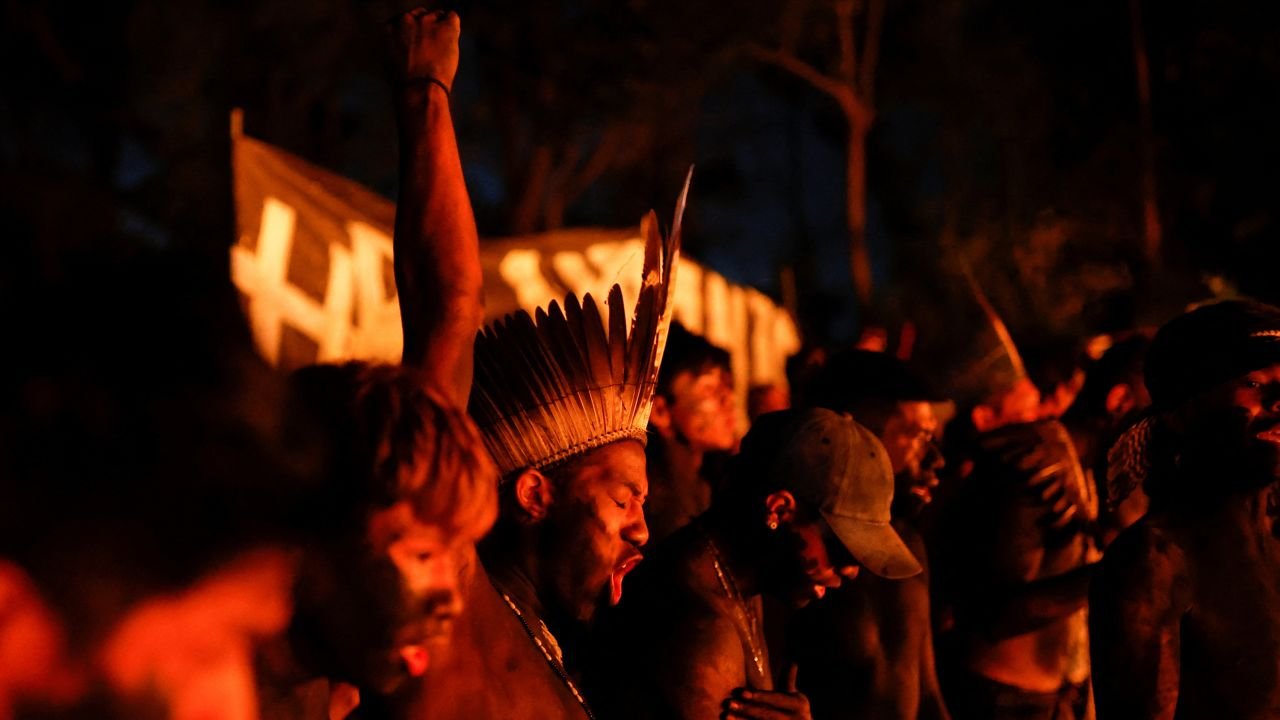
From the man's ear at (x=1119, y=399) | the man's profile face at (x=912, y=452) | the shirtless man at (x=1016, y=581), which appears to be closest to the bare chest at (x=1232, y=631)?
the shirtless man at (x=1016, y=581)

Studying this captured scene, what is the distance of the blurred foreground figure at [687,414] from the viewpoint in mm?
5926

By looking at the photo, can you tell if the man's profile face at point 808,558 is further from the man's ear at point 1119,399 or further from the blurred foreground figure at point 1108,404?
the man's ear at point 1119,399

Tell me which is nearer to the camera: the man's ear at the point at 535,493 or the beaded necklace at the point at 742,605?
the man's ear at the point at 535,493

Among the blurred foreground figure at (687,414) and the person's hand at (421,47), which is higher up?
the person's hand at (421,47)

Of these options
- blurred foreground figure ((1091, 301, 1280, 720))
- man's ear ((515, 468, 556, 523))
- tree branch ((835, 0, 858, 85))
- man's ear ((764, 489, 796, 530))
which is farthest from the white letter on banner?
tree branch ((835, 0, 858, 85))

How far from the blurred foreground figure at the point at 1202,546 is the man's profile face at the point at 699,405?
234cm

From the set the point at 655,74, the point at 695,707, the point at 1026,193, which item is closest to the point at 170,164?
the point at 655,74

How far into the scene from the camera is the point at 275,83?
14.3 meters

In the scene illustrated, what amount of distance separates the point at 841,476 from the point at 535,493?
33.0 inches

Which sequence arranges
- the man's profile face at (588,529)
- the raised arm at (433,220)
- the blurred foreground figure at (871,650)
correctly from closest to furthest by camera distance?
the raised arm at (433,220), the man's profile face at (588,529), the blurred foreground figure at (871,650)

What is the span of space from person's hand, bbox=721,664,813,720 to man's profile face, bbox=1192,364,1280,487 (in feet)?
4.73

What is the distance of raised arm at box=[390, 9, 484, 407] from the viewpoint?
2611 millimetres

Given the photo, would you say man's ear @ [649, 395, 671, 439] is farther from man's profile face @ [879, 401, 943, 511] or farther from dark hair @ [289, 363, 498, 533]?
dark hair @ [289, 363, 498, 533]

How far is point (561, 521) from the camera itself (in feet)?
9.91
